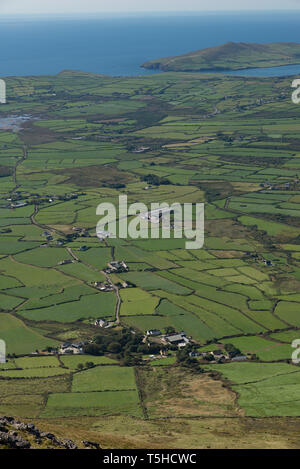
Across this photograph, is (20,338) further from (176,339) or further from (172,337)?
(176,339)

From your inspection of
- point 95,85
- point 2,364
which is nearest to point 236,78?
point 95,85

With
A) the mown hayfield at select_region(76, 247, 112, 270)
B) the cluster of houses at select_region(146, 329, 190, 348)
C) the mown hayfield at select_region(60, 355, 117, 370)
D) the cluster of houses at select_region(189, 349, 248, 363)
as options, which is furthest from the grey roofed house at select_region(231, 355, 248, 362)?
the mown hayfield at select_region(76, 247, 112, 270)

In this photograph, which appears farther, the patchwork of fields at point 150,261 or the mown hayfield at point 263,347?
the mown hayfield at point 263,347

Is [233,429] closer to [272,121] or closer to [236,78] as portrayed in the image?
[272,121]

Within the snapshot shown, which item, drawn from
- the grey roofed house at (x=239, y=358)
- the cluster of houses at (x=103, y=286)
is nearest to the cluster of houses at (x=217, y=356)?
the grey roofed house at (x=239, y=358)

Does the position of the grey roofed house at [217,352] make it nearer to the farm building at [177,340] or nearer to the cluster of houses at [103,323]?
the farm building at [177,340]

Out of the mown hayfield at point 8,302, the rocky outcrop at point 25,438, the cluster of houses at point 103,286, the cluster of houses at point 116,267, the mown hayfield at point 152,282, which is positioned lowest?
the mown hayfield at point 8,302

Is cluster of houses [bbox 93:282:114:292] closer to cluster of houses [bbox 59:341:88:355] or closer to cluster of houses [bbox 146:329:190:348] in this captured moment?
cluster of houses [bbox 146:329:190:348]

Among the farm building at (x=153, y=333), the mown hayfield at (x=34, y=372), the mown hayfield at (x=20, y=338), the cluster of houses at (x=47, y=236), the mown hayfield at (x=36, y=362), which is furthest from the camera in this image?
the cluster of houses at (x=47, y=236)
